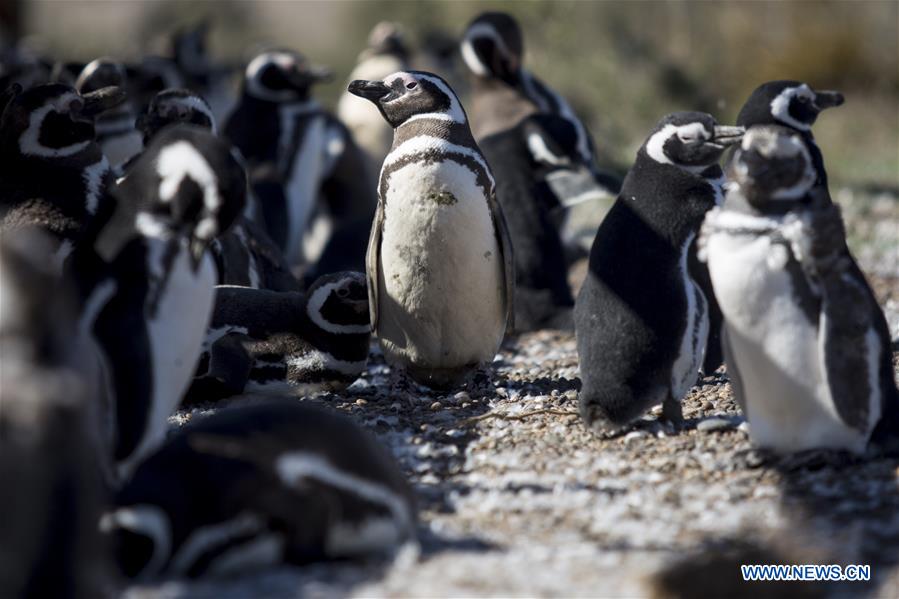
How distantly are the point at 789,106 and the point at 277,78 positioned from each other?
4.75 m

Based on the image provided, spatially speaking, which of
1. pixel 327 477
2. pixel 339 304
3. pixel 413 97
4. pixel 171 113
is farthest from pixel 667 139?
pixel 171 113

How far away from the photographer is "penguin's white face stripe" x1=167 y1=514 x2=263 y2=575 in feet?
11.3

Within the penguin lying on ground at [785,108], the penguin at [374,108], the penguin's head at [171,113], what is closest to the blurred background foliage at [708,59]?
the penguin at [374,108]

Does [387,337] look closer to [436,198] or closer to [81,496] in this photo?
[436,198]

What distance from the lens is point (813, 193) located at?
14.4 ft

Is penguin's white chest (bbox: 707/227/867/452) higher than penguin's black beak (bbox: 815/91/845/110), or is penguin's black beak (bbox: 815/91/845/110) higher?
penguin's black beak (bbox: 815/91/845/110)

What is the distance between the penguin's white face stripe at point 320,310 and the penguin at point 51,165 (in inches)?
39.2

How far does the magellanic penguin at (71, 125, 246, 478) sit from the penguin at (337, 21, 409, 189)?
7.25m

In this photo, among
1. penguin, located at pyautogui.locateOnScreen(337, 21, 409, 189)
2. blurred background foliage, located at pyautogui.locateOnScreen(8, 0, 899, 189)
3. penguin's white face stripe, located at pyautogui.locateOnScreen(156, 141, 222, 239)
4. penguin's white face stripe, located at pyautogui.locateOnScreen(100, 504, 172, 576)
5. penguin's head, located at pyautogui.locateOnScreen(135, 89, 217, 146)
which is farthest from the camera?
blurred background foliage, located at pyautogui.locateOnScreen(8, 0, 899, 189)

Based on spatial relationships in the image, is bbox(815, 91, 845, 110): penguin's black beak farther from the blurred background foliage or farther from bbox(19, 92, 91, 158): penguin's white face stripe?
the blurred background foliage

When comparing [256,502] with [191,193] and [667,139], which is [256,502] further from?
[667,139]

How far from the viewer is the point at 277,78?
9.70 meters

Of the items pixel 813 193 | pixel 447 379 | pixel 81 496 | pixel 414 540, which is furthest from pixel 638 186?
pixel 81 496

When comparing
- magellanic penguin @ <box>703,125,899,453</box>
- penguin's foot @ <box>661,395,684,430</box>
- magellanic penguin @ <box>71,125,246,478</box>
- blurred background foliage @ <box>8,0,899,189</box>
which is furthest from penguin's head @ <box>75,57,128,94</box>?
blurred background foliage @ <box>8,0,899,189</box>
